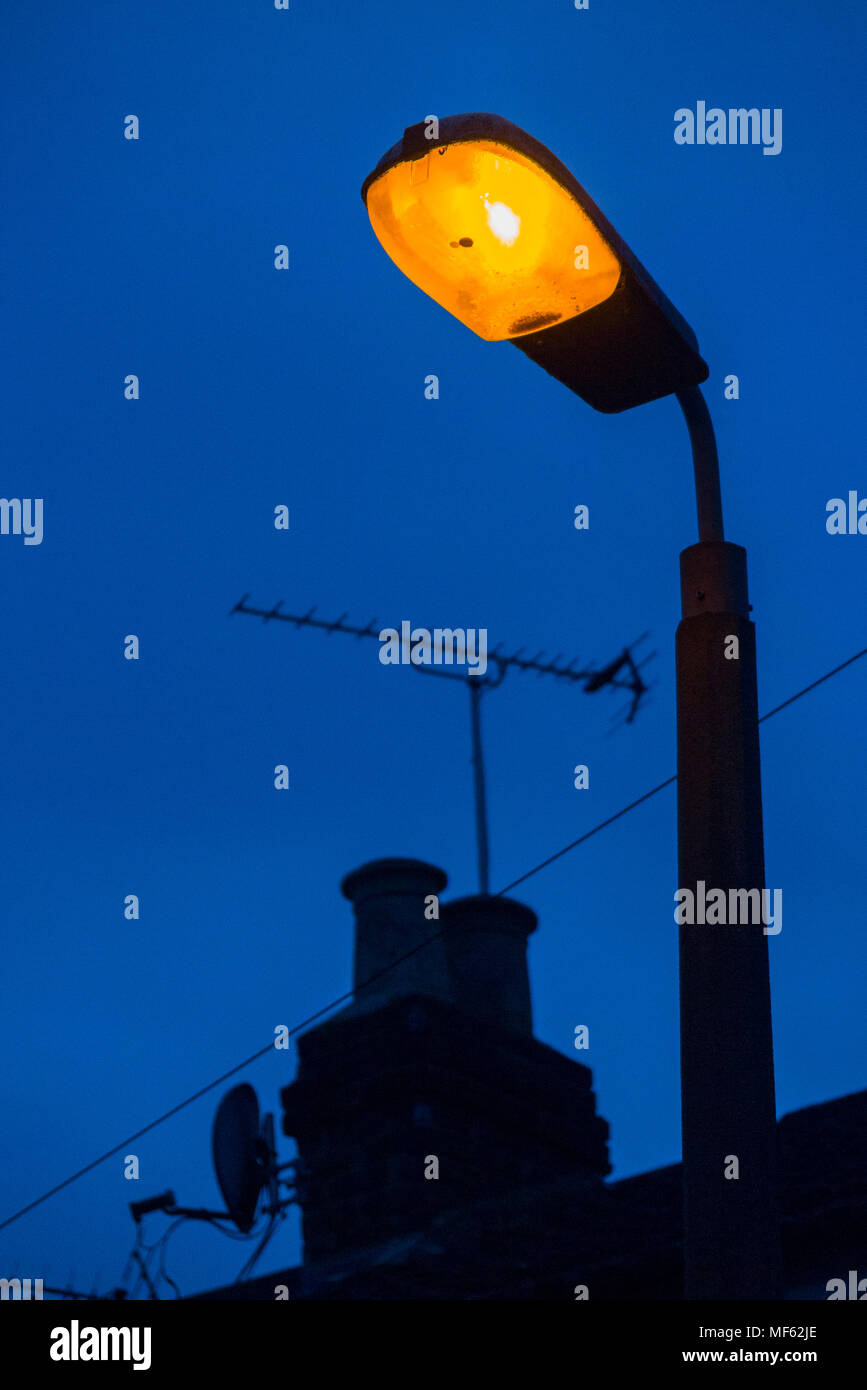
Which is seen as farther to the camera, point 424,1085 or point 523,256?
point 424,1085

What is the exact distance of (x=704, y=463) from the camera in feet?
11.7

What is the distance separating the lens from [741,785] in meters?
3.17

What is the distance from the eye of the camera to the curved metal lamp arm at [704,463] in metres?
3.51

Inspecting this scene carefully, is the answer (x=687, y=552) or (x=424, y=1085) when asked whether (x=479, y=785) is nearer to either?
(x=424, y=1085)

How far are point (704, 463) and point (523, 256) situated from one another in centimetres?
63

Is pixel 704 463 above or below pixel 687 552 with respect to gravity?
above

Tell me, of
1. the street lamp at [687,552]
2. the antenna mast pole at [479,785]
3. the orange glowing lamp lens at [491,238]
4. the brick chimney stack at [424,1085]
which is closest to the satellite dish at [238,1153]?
the brick chimney stack at [424,1085]

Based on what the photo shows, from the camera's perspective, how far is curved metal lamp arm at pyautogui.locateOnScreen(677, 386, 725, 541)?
3.51 metres

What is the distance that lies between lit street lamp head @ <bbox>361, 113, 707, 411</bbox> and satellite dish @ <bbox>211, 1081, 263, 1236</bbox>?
337 inches

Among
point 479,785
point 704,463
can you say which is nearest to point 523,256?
point 704,463
